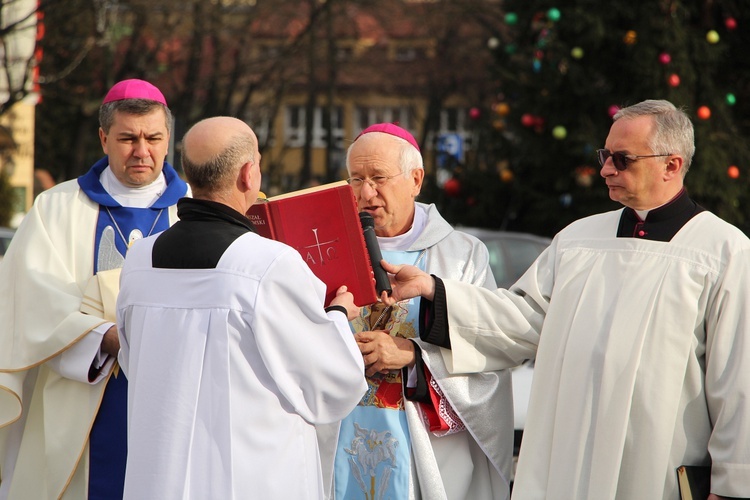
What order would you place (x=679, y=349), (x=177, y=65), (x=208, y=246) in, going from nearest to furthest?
(x=208, y=246) → (x=679, y=349) → (x=177, y=65)

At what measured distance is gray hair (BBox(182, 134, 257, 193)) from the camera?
3373mm

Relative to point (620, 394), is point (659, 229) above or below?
above

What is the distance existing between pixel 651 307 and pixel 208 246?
1598 mm

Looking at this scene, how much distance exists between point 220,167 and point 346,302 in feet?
2.35

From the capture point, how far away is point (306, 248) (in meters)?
4.00

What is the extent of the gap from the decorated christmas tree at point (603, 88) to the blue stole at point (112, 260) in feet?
27.6

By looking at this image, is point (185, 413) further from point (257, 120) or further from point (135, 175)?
point (257, 120)

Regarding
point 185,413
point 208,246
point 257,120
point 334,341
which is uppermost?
point 208,246

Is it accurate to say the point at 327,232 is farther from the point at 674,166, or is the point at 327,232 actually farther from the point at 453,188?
the point at 453,188

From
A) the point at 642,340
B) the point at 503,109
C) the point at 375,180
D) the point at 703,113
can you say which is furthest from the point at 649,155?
the point at 503,109

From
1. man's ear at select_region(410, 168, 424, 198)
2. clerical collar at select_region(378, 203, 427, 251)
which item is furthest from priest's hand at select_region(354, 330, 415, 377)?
man's ear at select_region(410, 168, 424, 198)

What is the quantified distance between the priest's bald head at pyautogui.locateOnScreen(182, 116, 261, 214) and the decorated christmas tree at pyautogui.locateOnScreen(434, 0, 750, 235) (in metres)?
9.32

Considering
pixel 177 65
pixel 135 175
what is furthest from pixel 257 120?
pixel 135 175

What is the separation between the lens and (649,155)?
3922 millimetres
